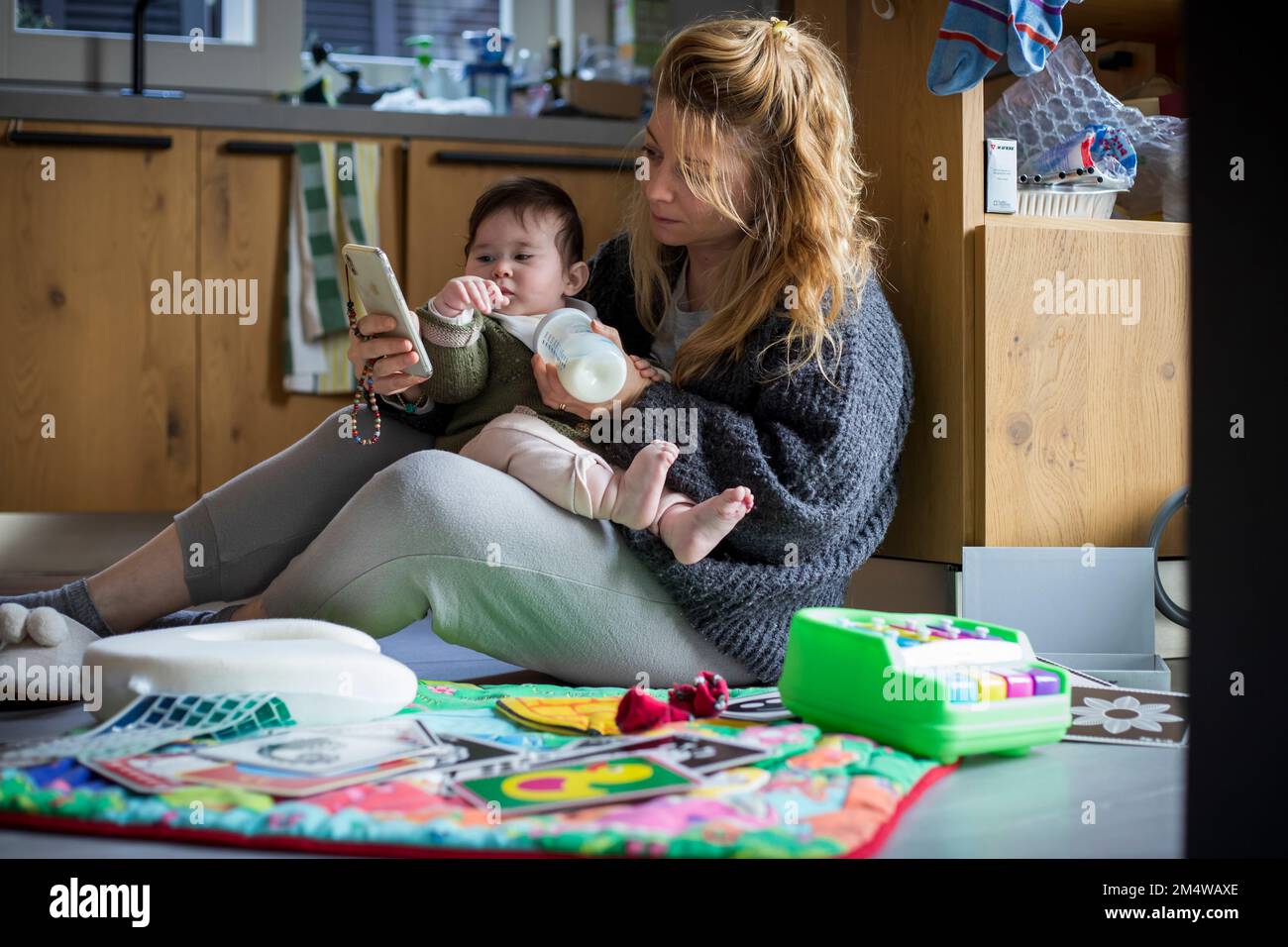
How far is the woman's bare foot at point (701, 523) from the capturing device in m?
1.11

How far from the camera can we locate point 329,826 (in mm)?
742

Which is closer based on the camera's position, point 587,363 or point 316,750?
point 316,750

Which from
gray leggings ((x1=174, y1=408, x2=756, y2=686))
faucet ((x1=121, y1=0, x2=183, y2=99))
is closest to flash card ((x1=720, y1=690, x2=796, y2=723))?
gray leggings ((x1=174, y1=408, x2=756, y2=686))

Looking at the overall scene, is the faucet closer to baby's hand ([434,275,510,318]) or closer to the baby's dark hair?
the baby's dark hair

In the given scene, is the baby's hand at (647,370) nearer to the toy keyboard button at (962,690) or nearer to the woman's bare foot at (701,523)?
the woman's bare foot at (701,523)

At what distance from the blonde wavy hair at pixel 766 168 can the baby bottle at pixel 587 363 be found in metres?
0.08

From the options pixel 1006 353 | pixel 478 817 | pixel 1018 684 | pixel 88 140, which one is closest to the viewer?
pixel 478 817

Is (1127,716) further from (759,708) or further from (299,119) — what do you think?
(299,119)

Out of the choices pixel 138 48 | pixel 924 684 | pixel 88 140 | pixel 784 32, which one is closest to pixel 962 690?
pixel 924 684

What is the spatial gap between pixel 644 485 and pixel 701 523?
0.07 metres

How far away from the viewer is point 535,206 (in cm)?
144

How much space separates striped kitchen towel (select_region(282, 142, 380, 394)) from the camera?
2.29 m

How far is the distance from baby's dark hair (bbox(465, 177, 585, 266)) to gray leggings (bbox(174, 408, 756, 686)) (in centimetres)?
35

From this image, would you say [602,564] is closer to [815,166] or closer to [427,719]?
[427,719]
